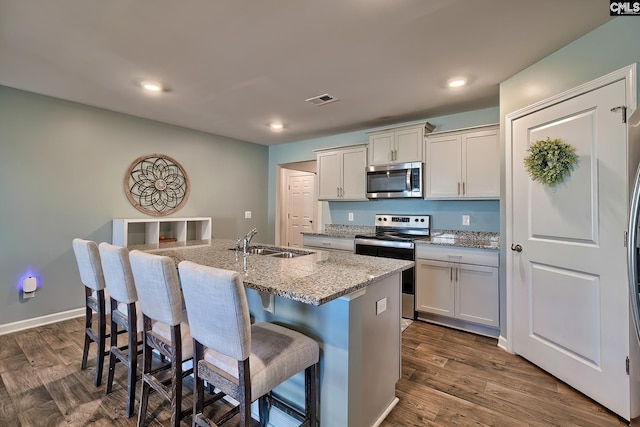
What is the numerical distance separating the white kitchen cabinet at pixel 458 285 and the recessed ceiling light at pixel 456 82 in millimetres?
1590

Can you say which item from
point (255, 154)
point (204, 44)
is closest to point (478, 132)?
point (204, 44)

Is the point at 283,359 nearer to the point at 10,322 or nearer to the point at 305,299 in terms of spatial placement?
the point at 305,299

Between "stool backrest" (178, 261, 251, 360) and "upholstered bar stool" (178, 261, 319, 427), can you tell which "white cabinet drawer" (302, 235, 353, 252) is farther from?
"stool backrest" (178, 261, 251, 360)

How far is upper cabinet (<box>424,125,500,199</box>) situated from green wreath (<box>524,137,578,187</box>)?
81 cm

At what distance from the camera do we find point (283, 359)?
4.33 feet

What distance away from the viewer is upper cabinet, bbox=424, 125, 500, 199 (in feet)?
10.1

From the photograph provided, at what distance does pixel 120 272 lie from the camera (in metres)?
1.76

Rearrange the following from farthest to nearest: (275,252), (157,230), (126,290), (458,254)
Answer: (157,230) → (458,254) → (275,252) → (126,290)

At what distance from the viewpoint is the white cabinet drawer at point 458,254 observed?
2850 millimetres

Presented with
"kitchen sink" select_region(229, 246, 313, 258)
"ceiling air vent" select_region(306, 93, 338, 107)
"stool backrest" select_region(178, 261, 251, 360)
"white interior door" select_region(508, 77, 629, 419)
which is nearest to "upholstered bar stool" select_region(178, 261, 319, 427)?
"stool backrest" select_region(178, 261, 251, 360)

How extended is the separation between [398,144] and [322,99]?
3.84ft

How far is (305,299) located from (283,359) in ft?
1.20

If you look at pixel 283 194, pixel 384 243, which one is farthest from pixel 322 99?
pixel 283 194

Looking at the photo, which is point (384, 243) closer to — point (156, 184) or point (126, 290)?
point (126, 290)
